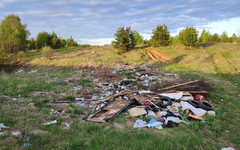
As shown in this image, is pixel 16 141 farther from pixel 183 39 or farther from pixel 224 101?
pixel 183 39

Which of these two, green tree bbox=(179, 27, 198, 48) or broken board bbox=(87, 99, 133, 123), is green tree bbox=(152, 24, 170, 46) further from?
broken board bbox=(87, 99, 133, 123)

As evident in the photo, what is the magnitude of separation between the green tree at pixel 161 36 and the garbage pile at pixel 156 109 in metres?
18.8

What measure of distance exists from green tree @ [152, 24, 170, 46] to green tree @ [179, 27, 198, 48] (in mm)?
2433

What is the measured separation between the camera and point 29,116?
4.38 m

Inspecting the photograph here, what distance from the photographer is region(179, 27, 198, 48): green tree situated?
21.5 meters

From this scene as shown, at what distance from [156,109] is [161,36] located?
20.7 meters

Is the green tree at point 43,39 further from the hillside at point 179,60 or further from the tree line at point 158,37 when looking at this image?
the tree line at point 158,37

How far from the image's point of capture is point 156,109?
5.19 metres

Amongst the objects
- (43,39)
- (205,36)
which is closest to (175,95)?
(43,39)

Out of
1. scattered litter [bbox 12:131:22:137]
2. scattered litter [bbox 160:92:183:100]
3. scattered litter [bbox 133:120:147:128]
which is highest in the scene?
scattered litter [bbox 12:131:22:137]

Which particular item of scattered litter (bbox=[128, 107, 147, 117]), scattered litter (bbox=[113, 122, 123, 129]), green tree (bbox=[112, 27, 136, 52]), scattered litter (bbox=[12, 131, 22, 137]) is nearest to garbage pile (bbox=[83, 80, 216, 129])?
scattered litter (bbox=[128, 107, 147, 117])

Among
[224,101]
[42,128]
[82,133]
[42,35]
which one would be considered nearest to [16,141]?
[42,128]

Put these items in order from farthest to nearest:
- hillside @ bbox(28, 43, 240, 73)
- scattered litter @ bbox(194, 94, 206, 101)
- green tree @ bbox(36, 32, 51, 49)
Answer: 1. green tree @ bbox(36, 32, 51, 49)
2. hillside @ bbox(28, 43, 240, 73)
3. scattered litter @ bbox(194, 94, 206, 101)

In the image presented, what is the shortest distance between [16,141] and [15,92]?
4.38m
